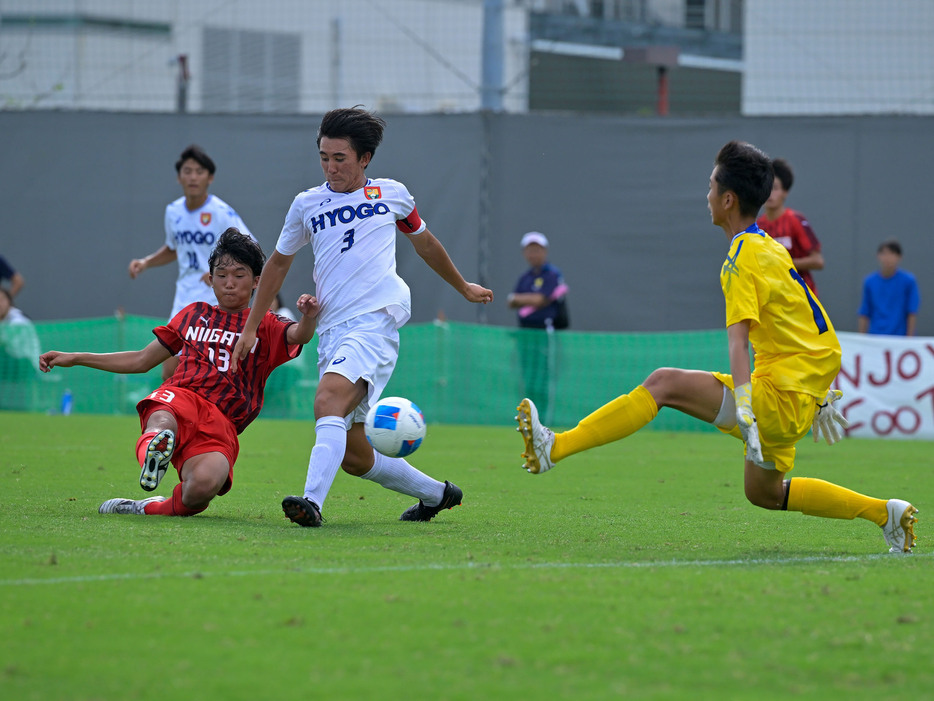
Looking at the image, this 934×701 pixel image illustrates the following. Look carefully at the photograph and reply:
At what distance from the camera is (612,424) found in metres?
4.99

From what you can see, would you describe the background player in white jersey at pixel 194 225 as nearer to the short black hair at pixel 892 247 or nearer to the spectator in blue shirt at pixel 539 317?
the spectator in blue shirt at pixel 539 317

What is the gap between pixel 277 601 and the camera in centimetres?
354

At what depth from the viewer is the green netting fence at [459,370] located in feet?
43.8

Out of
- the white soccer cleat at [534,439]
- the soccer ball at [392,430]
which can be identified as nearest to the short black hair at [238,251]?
the soccer ball at [392,430]

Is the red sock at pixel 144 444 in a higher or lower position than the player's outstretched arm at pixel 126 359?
lower

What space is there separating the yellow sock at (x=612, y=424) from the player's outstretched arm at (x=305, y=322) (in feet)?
4.32

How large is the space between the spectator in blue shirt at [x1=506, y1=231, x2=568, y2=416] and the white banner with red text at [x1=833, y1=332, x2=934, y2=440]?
302cm

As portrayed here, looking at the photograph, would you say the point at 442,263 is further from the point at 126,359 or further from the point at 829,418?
the point at 829,418

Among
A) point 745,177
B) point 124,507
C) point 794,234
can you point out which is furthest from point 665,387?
point 794,234

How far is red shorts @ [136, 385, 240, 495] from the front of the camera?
557cm

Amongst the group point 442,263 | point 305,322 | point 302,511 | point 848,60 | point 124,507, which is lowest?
point 124,507

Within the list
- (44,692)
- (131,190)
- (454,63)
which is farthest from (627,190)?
(44,692)

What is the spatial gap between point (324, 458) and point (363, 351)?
533 millimetres

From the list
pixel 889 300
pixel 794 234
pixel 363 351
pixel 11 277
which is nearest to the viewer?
pixel 363 351
